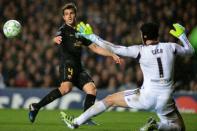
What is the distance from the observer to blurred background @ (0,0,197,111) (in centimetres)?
1792

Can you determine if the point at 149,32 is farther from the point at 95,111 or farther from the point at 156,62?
the point at 95,111

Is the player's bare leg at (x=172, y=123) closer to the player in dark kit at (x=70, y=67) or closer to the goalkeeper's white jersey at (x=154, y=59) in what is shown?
the goalkeeper's white jersey at (x=154, y=59)

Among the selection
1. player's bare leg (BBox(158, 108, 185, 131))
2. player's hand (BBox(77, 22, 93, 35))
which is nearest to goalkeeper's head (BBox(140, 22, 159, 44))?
player's hand (BBox(77, 22, 93, 35))

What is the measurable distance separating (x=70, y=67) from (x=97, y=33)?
813 centimetres

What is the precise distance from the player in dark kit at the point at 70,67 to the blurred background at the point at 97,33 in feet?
17.7

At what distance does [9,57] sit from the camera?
1853cm

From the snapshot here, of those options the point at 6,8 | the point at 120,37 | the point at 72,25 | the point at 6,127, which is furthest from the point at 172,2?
the point at 6,127

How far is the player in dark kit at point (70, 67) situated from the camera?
11258 millimetres

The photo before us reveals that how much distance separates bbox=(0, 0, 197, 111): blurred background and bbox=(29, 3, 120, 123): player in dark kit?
5.41 metres

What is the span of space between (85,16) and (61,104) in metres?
4.36

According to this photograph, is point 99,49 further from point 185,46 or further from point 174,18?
point 174,18

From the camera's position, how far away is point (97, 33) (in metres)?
19.4

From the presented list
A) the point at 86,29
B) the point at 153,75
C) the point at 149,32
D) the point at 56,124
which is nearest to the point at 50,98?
the point at 56,124

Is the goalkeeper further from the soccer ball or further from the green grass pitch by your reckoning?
the soccer ball
